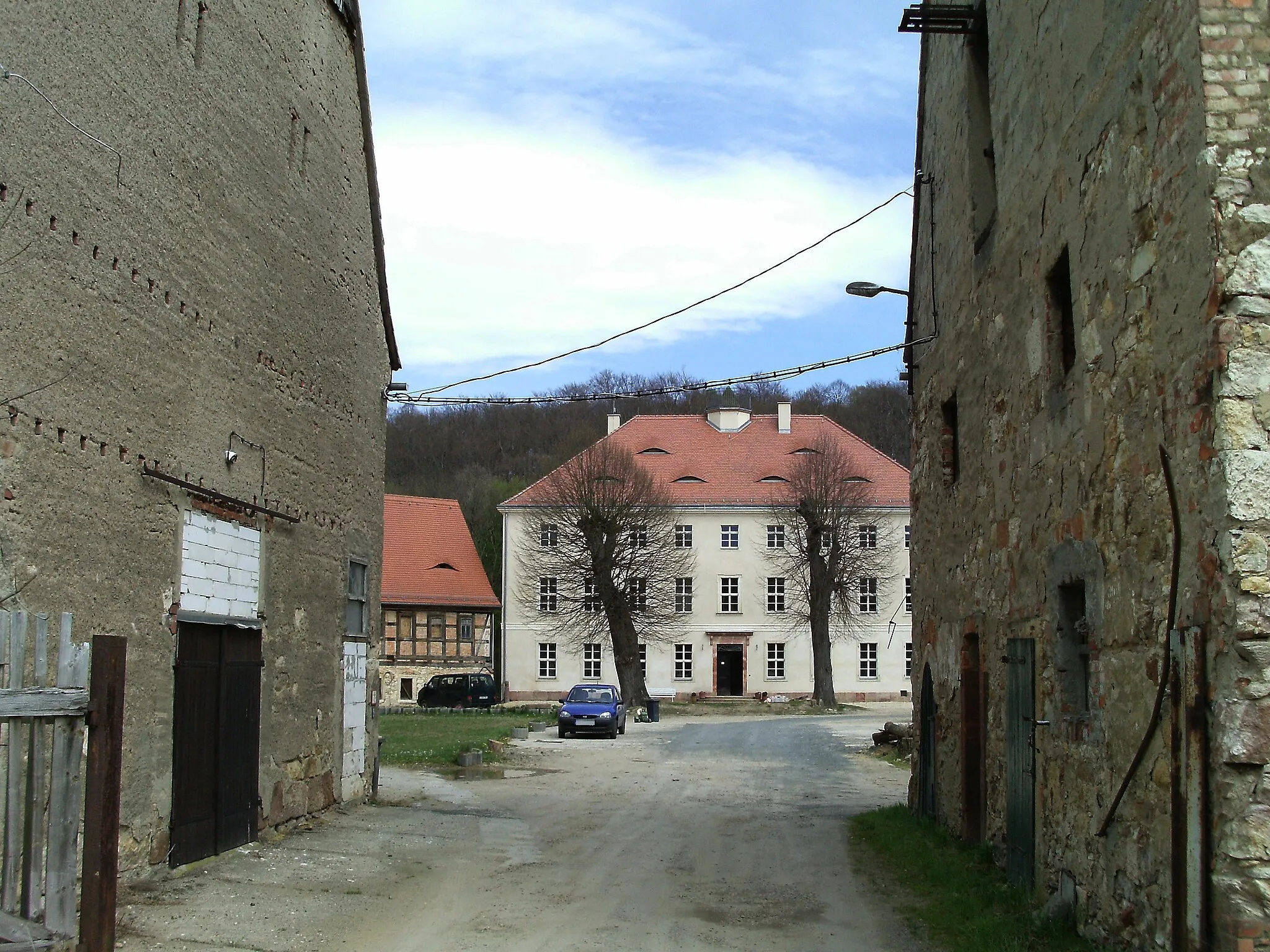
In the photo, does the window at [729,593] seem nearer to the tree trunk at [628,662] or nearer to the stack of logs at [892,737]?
the tree trunk at [628,662]

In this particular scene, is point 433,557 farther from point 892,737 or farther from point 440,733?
point 892,737

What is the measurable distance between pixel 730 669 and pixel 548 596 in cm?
988

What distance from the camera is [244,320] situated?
1223 cm

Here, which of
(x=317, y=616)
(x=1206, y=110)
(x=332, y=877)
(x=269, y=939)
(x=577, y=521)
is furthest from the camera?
(x=577, y=521)

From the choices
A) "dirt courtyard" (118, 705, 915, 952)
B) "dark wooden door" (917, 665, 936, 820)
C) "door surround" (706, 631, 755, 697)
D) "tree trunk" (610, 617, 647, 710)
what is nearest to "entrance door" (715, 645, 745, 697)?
"door surround" (706, 631, 755, 697)

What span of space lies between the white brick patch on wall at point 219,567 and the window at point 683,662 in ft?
165

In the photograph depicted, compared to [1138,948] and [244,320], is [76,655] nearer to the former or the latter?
[1138,948]

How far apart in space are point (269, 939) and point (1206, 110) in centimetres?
745

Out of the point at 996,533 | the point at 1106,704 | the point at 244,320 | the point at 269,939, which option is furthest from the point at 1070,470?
the point at 244,320

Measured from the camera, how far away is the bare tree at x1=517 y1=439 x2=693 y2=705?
44.9 metres

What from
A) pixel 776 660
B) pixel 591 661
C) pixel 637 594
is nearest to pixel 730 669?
pixel 776 660

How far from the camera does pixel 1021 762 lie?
33.9 ft

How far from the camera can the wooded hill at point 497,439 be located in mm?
76125

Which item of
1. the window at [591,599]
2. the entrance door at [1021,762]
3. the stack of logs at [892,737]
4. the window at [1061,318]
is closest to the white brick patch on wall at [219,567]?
the entrance door at [1021,762]
